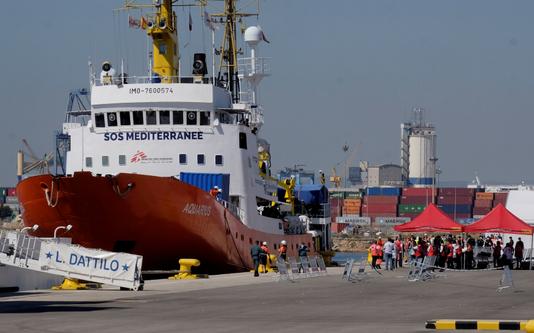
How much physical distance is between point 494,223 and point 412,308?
798 inches

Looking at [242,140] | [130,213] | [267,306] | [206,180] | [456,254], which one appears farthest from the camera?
[456,254]

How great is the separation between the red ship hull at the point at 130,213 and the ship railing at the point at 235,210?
1.26m

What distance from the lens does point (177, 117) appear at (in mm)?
40938

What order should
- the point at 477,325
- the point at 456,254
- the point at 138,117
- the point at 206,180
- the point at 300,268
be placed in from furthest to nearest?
the point at 456,254, the point at 138,117, the point at 206,180, the point at 300,268, the point at 477,325

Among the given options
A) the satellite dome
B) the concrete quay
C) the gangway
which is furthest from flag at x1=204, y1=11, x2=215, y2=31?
the gangway

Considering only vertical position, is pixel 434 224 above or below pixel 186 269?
above

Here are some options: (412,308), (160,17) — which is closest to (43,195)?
(160,17)

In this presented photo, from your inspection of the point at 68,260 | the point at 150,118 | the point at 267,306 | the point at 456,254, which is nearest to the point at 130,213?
the point at 150,118

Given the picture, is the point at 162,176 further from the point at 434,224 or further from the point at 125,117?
the point at 434,224

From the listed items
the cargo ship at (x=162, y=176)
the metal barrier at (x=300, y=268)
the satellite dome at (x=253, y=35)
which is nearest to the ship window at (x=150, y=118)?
the cargo ship at (x=162, y=176)

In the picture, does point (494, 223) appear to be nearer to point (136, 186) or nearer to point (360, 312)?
point (136, 186)

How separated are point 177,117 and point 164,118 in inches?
17.9

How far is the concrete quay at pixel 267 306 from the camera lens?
62.5ft

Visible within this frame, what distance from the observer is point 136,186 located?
34875 mm
